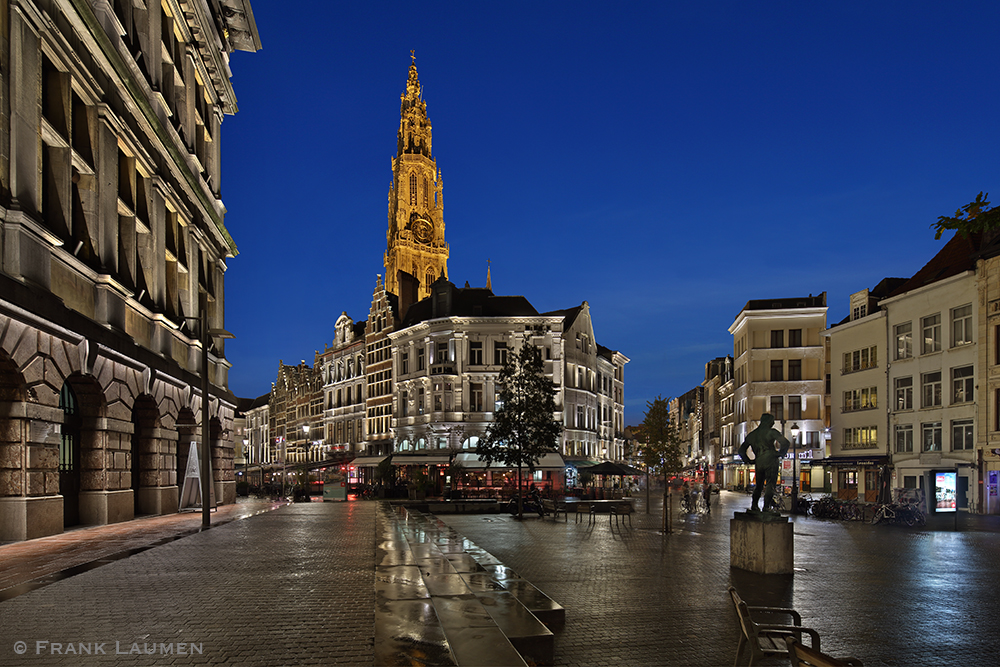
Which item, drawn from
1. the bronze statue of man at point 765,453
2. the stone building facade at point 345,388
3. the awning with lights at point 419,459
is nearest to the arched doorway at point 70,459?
the bronze statue of man at point 765,453

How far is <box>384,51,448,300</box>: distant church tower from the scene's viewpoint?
5187 inches

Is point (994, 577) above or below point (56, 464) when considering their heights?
below

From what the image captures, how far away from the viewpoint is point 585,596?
475 inches

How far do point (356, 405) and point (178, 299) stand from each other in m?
50.3

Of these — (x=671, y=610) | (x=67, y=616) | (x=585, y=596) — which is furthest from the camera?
(x=585, y=596)

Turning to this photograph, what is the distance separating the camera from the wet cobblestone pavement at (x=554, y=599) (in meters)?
8.00

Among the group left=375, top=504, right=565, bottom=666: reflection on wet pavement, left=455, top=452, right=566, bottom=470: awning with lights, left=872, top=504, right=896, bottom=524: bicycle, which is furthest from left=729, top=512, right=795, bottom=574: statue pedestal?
left=455, top=452, right=566, bottom=470: awning with lights

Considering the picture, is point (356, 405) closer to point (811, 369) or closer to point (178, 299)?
point (811, 369)

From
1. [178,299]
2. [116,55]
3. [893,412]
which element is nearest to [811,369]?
[893,412]

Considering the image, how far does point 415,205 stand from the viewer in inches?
5340

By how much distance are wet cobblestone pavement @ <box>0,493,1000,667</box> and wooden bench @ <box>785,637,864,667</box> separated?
2.94 m

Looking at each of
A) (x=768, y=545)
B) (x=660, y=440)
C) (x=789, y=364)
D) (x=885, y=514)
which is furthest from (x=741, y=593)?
(x=789, y=364)

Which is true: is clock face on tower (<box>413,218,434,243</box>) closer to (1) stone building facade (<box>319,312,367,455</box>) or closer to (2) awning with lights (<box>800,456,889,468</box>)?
(1) stone building facade (<box>319,312,367,455</box>)

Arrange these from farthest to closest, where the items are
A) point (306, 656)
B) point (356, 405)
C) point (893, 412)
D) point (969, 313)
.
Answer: point (356, 405), point (893, 412), point (969, 313), point (306, 656)
